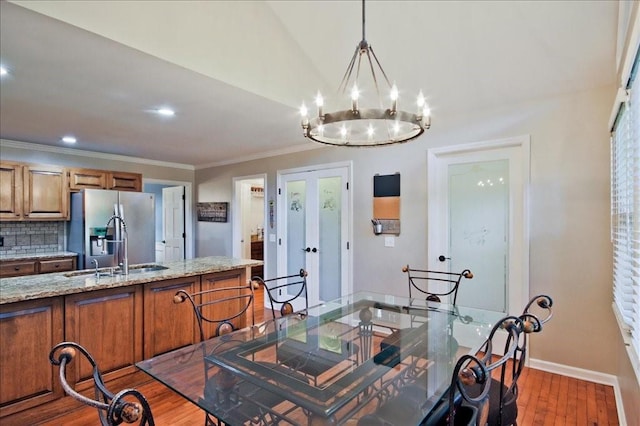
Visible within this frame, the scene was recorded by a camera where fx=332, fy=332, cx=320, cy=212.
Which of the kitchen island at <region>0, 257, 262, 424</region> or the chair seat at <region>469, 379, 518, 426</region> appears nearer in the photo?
the chair seat at <region>469, 379, 518, 426</region>

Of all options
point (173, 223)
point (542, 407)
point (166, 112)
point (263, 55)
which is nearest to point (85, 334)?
point (166, 112)

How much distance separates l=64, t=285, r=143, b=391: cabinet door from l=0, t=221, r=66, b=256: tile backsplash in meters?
3.03

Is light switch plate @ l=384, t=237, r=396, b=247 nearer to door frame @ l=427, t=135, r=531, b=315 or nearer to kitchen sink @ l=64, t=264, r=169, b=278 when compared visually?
door frame @ l=427, t=135, r=531, b=315

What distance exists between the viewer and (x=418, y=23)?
2.73 metres

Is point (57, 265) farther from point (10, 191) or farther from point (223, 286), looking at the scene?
point (223, 286)

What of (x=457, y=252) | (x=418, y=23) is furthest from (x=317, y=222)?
(x=418, y=23)

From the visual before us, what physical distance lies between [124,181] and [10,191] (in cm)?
136

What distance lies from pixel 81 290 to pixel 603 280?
13.1 ft

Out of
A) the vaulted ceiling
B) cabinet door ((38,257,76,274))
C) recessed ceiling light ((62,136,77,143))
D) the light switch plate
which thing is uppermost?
the vaulted ceiling

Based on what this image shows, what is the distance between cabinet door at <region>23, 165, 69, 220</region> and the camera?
13.9 feet

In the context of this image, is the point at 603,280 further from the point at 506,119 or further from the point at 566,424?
the point at 506,119

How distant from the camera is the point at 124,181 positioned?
5.20 metres

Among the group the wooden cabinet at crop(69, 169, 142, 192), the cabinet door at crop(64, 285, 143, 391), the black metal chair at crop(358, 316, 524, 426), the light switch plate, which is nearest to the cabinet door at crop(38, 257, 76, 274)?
the wooden cabinet at crop(69, 169, 142, 192)

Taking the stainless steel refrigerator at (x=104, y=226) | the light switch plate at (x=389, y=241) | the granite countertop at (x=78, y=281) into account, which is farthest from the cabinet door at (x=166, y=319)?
the light switch plate at (x=389, y=241)
